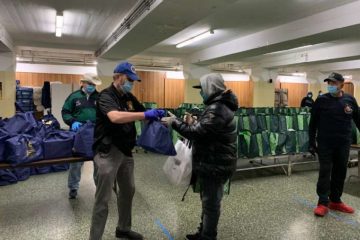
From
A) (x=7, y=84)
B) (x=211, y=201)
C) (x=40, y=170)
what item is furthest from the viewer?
(x=7, y=84)

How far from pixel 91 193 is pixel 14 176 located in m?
1.31

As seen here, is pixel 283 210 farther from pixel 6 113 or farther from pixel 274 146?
pixel 6 113

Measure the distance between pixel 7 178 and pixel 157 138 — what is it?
115 inches

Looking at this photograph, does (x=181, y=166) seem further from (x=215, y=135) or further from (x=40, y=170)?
(x=40, y=170)

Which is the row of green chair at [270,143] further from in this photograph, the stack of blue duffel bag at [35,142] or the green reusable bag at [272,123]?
the stack of blue duffel bag at [35,142]

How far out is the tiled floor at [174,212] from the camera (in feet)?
8.96

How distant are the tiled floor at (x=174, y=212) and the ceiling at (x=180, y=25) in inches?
106

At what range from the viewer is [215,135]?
2102 mm

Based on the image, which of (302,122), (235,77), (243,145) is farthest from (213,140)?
(235,77)

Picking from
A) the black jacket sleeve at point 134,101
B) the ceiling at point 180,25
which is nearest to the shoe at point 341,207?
the black jacket sleeve at point 134,101

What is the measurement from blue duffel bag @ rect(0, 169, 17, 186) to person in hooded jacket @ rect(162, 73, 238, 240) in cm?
309

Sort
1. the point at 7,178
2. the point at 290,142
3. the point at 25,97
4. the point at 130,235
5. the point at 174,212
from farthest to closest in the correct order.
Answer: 1. the point at 25,97
2. the point at 290,142
3. the point at 7,178
4. the point at 174,212
5. the point at 130,235

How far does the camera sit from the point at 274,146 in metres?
4.73

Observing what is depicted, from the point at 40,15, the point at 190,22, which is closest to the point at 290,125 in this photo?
the point at 190,22
